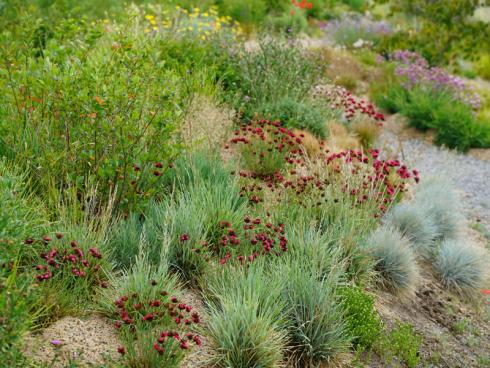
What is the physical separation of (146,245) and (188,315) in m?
0.65

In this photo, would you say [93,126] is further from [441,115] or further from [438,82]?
[438,82]

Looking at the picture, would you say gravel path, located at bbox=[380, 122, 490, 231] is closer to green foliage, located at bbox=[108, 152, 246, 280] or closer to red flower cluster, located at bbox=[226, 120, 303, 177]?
red flower cluster, located at bbox=[226, 120, 303, 177]

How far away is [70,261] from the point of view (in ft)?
11.9

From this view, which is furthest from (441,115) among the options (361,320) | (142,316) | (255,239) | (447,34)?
(142,316)

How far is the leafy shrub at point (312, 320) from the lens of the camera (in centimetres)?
372

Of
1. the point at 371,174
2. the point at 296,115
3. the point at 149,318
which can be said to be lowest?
the point at 296,115

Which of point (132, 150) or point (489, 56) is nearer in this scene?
point (132, 150)

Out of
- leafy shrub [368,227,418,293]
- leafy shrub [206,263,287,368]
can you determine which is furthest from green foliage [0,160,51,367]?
leafy shrub [368,227,418,293]

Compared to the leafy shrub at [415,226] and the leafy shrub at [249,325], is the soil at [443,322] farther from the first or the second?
the leafy shrub at [249,325]

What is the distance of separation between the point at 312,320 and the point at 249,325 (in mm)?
466

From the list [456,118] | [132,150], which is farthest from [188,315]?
[456,118]

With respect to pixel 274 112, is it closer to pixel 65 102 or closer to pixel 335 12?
pixel 65 102

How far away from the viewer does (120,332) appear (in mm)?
3445

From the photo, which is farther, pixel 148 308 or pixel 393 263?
pixel 393 263
